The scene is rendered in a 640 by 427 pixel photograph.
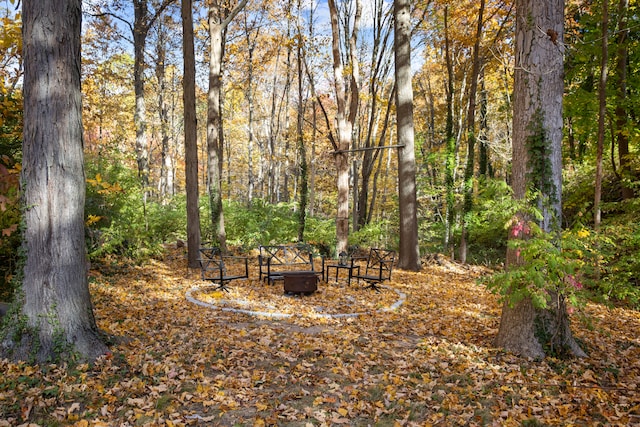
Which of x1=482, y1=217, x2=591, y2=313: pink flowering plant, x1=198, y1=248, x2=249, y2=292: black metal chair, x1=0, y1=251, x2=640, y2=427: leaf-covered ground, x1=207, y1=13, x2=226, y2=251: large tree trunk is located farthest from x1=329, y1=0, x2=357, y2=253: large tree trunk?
x1=482, y1=217, x2=591, y2=313: pink flowering plant

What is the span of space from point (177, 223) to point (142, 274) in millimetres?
5870

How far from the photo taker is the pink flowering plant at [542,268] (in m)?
4.40

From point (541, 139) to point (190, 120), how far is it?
8.42 m

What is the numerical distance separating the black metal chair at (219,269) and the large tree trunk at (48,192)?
3912 millimetres

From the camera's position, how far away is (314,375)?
446 centimetres

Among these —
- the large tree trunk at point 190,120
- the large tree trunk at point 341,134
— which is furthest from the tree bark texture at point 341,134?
the large tree trunk at point 190,120

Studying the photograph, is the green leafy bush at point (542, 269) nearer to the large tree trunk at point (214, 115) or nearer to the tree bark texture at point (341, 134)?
the tree bark texture at point (341, 134)

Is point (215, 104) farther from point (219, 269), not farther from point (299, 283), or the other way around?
point (299, 283)

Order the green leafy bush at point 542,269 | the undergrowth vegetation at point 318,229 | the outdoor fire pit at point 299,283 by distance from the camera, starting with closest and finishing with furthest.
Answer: the green leafy bush at point 542,269
the undergrowth vegetation at point 318,229
the outdoor fire pit at point 299,283

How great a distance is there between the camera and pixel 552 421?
3551 mm

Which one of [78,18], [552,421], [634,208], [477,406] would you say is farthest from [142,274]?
[634,208]

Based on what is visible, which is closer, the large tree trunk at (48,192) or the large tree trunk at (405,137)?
the large tree trunk at (48,192)

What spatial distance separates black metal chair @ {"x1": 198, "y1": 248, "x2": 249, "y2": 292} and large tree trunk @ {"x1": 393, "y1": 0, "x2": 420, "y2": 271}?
494 cm

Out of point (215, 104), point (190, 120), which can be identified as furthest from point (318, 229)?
point (190, 120)
